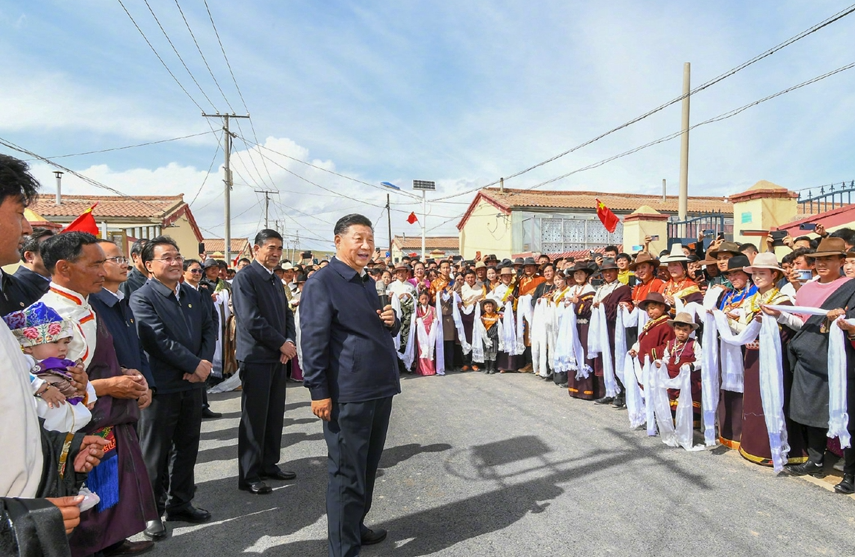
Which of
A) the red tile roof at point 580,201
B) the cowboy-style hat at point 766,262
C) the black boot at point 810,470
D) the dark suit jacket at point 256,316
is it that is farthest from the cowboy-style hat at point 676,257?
the red tile roof at point 580,201

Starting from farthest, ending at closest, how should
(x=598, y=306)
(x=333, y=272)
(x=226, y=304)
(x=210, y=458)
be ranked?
(x=226, y=304) → (x=598, y=306) → (x=210, y=458) → (x=333, y=272)

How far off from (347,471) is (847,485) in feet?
12.8

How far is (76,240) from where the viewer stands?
2594mm

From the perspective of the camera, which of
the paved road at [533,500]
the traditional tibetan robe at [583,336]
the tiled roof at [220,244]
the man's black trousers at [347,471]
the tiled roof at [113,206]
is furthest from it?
the tiled roof at [220,244]

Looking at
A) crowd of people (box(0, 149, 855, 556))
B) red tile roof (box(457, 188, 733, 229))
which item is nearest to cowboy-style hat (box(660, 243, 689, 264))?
crowd of people (box(0, 149, 855, 556))

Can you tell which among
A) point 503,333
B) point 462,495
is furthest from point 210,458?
point 503,333

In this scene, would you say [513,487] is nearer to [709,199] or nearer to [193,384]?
[193,384]

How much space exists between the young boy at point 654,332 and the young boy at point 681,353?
93 millimetres

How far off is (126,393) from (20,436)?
1.46 meters

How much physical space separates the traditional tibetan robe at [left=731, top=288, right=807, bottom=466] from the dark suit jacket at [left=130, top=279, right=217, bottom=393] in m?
4.78

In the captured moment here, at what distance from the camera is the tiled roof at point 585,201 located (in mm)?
25266

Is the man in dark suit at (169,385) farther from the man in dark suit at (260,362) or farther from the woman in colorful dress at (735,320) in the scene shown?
the woman in colorful dress at (735,320)

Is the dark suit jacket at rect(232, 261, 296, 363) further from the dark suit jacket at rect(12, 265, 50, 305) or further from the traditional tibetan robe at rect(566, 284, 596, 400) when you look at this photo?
the traditional tibetan robe at rect(566, 284, 596, 400)

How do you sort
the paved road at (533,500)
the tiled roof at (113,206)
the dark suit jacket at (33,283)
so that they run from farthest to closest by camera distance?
1. the tiled roof at (113,206)
2. the paved road at (533,500)
3. the dark suit jacket at (33,283)
